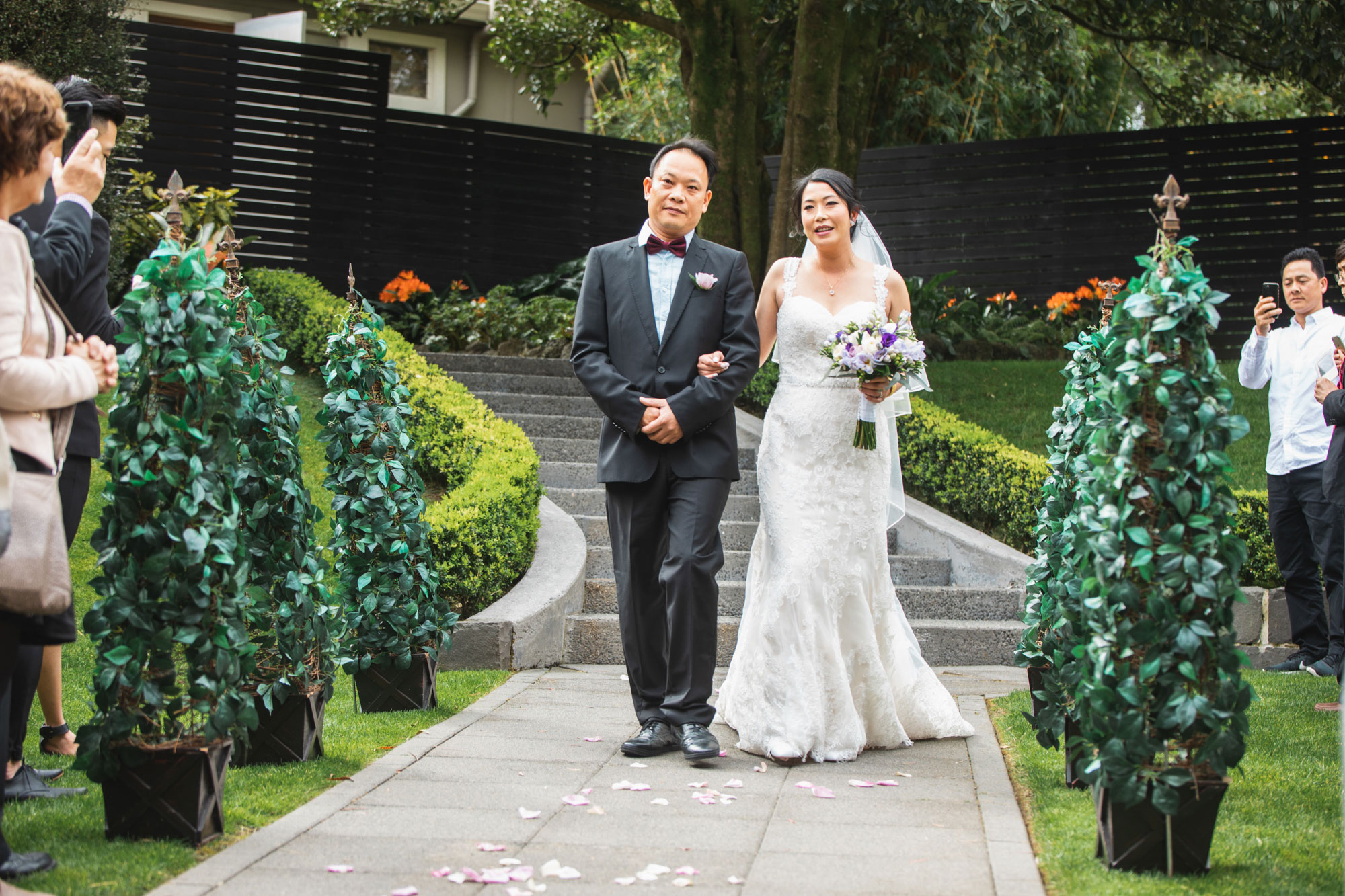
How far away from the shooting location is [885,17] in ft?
38.7

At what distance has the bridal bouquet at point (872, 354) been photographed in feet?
15.6

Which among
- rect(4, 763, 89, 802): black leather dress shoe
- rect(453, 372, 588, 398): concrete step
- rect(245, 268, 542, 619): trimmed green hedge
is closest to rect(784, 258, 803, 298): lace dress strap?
rect(245, 268, 542, 619): trimmed green hedge

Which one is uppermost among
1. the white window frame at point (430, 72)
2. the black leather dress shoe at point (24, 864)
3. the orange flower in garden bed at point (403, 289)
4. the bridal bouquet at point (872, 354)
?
the white window frame at point (430, 72)

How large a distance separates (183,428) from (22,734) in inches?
46.2

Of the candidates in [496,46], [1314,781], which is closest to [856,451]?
[1314,781]

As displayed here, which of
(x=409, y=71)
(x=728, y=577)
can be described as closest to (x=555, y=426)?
(x=728, y=577)

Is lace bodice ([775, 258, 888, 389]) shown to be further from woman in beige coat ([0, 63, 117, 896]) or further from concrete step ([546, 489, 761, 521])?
concrete step ([546, 489, 761, 521])

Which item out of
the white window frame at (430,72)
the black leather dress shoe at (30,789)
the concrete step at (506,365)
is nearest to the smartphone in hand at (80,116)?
the black leather dress shoe at (30,789)

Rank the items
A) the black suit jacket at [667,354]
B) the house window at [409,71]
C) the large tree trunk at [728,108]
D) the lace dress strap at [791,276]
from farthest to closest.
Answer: the house window at [409,71], the large tree trunk at [728,108], the lace dress strap at [791,276], the black suit jacket at [667,354]

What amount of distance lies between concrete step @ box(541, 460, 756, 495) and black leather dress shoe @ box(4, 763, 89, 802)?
5.26 m

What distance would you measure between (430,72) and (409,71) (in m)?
0.38

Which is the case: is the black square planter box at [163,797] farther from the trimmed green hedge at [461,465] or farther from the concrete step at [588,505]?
the concrete step at [588,505]

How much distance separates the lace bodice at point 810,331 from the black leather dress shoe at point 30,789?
121 inches

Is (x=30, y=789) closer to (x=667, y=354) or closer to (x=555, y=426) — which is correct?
(x=667, y=354)
